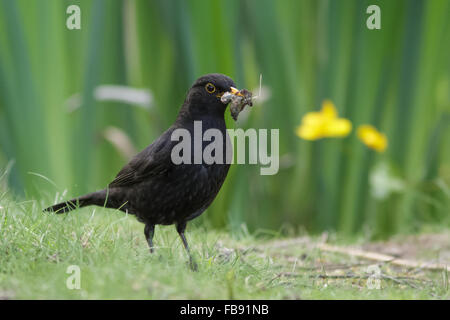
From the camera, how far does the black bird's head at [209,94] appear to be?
2.74 metres

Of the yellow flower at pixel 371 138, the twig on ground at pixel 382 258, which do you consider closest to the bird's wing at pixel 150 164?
the twig on ground at pixel 382 258

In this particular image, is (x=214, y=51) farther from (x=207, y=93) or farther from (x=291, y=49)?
(x=207, y=93)

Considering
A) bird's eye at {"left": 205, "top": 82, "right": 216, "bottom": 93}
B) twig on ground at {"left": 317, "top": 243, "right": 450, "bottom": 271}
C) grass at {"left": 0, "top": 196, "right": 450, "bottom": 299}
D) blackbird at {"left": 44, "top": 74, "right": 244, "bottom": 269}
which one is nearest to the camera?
grass at {"left": 0, "top": 196, "right": 450, "bottom": 299}

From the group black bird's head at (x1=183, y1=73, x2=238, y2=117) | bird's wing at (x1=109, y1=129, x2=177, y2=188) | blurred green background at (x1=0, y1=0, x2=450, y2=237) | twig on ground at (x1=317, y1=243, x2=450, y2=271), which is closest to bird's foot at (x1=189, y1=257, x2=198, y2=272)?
bird's wing at (x1=109, y1=129, x2=177, y2=188)

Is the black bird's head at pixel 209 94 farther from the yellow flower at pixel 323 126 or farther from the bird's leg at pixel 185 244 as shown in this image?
the yellow flower at pixel 323 126

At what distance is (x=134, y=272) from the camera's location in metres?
2.05

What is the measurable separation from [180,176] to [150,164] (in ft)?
0.60

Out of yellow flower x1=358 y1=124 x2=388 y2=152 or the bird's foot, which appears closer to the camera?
the bird's foot

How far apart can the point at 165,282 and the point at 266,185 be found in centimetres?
280

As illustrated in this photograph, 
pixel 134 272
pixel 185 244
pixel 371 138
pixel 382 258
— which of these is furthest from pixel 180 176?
pixel 371 138

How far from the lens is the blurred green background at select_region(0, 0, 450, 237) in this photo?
4.09m

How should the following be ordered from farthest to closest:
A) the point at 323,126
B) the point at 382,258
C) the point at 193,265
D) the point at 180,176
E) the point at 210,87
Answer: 1. the point at 323,126
2. the point at 382,258
3. the point at 210,87
4. the point at 180,176
5. the point at 193,265

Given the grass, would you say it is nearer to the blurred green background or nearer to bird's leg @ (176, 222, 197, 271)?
bird's leg @ (176, 222, 197, 271)

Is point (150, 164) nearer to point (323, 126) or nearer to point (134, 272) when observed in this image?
point (134, 272)
